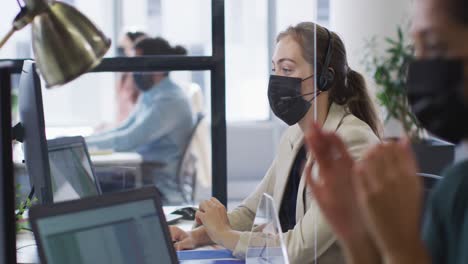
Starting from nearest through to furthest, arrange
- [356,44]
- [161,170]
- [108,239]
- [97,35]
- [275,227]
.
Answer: [108,239] → [97,35] → [275,227] → [161,170] → [356,44]

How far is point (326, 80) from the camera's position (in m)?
1.93

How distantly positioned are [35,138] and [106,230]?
0.37 metres

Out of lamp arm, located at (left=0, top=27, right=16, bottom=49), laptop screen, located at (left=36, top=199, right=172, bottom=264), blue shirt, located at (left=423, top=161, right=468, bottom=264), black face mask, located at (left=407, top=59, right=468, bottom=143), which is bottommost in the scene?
laptop screen, located at (left=36, top=199, right=172, bottom=264)

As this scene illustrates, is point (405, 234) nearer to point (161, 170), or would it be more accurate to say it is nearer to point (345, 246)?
point (345, 246)

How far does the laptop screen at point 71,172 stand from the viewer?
5.93ft

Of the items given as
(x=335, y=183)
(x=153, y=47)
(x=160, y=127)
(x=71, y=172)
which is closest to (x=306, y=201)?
(x=71, y=172)

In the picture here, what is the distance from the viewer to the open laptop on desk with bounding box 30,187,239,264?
121 cm

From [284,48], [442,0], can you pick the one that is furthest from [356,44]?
[442,0]

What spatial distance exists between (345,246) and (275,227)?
2.25 feet

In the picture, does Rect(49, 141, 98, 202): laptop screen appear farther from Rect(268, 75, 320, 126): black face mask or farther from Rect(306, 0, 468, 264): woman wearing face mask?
Rect(306, 0, 468, 264): woman wearing face mask

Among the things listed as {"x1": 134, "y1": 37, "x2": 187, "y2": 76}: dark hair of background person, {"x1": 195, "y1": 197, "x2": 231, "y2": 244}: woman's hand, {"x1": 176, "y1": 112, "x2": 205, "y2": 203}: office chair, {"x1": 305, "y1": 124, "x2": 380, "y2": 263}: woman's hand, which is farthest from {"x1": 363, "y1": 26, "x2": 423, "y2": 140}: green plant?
{"x1": 176, "y1": 112, "x2": 205, "y2": 203}: office chair

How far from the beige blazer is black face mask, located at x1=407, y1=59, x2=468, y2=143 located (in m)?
0.88

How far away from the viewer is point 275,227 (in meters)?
1.53

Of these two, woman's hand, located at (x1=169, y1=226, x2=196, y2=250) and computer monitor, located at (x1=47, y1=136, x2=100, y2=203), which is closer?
computer monitor, located at (x1=47, y1=136, x2=100, y2=203)
